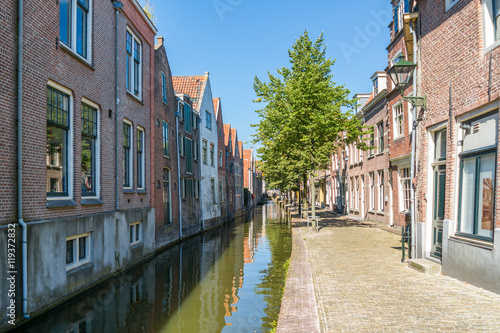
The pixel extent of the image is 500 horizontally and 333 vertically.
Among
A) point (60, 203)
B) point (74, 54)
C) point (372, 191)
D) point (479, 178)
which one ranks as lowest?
point (372, 191)

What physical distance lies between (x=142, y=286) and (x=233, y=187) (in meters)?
25.6

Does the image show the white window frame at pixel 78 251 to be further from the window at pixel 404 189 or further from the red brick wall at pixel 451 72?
the window at pixel 404 189

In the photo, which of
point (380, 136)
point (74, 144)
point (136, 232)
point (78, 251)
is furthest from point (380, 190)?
point (74, 144)

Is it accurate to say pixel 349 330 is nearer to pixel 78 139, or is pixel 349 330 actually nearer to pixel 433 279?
pixel 433 279

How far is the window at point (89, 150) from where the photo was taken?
925cm

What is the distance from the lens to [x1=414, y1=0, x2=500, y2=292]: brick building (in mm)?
6617

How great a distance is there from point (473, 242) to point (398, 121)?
11530mm

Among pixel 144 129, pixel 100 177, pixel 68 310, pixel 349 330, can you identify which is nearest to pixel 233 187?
pixel 144 129

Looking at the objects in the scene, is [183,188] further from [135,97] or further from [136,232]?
[135,97]

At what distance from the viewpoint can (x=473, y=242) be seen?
6.87 metres

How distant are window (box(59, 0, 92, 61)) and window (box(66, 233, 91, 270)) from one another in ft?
14.4

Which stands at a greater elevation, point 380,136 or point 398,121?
point 398,121

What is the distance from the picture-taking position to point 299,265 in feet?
29.7

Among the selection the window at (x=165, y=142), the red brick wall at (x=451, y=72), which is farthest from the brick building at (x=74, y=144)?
the red brick wall at (x=451, y=72)
